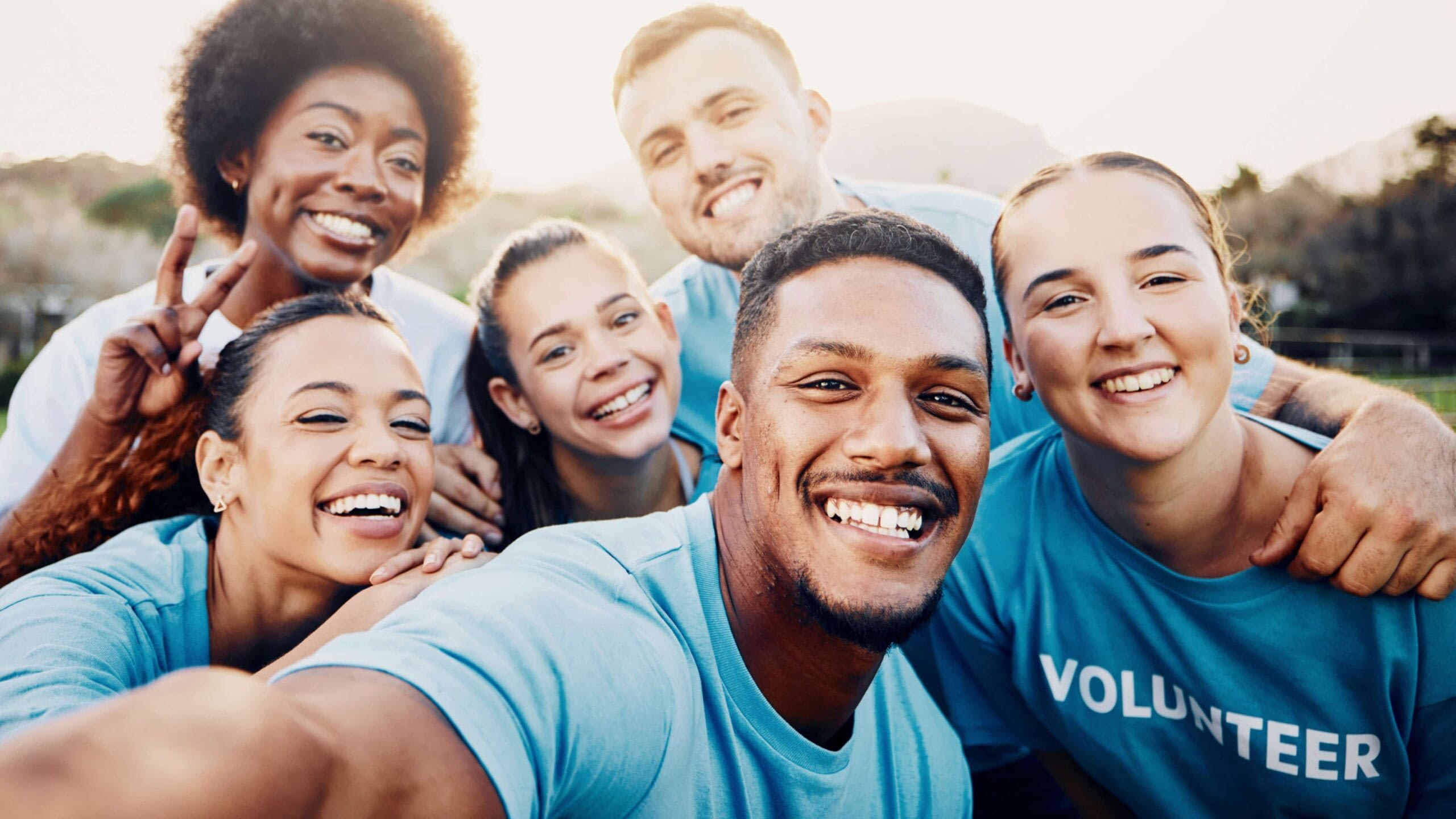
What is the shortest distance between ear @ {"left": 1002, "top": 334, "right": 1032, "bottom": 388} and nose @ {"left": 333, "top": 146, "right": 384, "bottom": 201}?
288 cm

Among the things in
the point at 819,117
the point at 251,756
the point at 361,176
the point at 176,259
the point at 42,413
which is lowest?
the point at 251,756

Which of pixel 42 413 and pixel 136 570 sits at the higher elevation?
pixel 42 413

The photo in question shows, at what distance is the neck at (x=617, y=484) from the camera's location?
4.00 meters

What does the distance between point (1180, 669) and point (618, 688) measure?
2126 millimetres

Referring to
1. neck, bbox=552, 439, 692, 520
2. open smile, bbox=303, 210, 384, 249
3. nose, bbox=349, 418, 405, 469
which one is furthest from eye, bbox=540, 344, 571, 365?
open smile, bbox=303, 210, 384, 249

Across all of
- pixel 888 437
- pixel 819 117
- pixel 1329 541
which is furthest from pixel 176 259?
pixel 1329 541

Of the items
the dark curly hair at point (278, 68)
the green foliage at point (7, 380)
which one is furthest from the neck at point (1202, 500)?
the green foliage at point (7, 380)

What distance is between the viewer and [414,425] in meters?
3.13

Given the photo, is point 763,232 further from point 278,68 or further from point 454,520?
point 278,68

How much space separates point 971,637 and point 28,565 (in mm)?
3430

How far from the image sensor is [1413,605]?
2549 millimetres

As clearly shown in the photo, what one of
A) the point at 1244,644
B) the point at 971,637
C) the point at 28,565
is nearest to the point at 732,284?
the point at 971,637

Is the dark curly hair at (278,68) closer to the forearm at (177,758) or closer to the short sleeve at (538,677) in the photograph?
the short sleeve at (538,677)

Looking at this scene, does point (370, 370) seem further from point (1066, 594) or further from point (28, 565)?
point (1066, 594)
